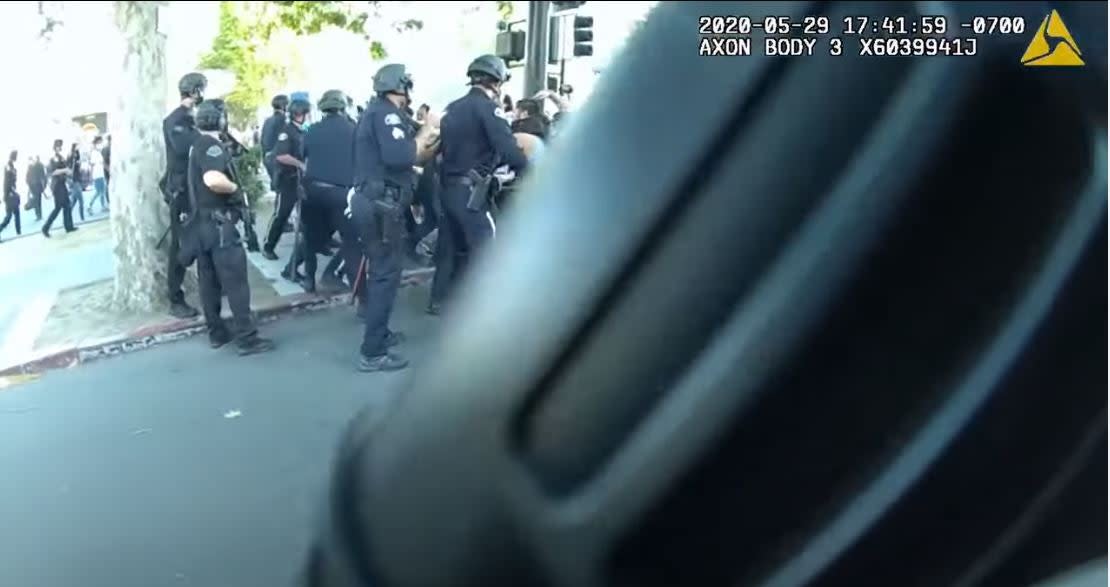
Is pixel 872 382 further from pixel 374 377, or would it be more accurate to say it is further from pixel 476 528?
pixel 374 377

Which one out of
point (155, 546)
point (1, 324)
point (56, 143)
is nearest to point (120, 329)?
point (1, 324)

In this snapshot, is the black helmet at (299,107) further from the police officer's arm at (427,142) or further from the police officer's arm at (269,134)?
the police officer's arm at (427,142)

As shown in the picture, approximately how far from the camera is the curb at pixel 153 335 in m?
5.39

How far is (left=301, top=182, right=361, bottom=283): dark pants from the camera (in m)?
6.22

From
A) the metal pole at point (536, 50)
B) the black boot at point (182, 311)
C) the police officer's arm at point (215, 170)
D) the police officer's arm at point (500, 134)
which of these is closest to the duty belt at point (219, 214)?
the police officer's arm at point (215, 170)

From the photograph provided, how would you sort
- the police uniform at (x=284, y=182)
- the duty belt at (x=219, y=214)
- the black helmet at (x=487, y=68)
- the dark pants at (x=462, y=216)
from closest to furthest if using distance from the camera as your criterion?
the duty belt at (x=219, y=214)
the black helmet at (x=487, y=68)
the dark pants at (x=462, y=216)
the police uniform at (x=284, y=182)

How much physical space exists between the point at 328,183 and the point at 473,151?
0.97 metres

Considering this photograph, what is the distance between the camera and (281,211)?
21.7ft

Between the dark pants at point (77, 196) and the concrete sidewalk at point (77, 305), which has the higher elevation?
the dark pants at point (77, 196)

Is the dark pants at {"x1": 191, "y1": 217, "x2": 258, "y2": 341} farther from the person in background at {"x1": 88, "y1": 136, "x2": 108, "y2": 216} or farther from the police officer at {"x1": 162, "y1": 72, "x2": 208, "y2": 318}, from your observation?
the person in background at {"x1": 88, "y1": 136, "x2": 108, "y2": 216}

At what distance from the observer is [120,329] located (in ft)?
19.3

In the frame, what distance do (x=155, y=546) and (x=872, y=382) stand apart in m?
3.13

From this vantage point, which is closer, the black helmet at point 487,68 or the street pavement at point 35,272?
the street pavement at point 35,272

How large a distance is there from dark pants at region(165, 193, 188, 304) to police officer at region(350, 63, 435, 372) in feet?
3.52
